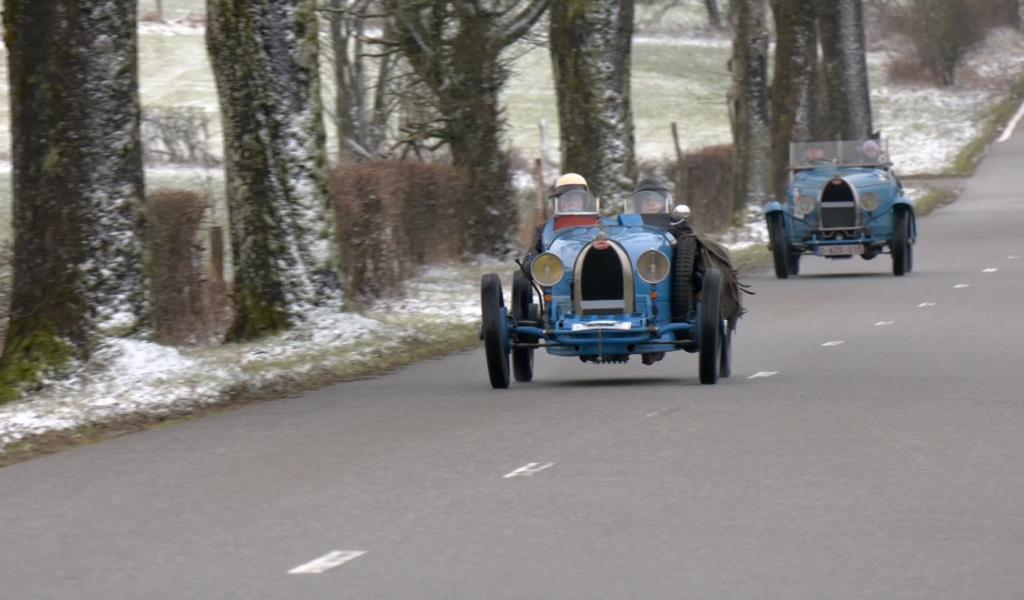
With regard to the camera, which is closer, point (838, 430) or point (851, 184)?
point (838, 430)

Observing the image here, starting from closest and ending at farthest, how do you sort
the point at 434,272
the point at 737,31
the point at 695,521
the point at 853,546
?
the point at 853,546
the point at 695,521
the point at 434,272
the point at 737,31

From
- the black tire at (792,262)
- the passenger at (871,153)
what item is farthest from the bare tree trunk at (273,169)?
the passenger at (871,153)

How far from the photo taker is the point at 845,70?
44.3 meters

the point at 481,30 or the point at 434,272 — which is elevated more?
the point at 481,30

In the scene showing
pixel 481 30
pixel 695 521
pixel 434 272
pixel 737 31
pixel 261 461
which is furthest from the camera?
pixel 737 31

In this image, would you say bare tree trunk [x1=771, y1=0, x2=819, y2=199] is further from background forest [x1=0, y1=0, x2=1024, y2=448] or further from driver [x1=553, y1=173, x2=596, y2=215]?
driver [x1=553, y1=173, x2=596, y2=215]

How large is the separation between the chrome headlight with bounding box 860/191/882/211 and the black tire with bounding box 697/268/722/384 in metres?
14.3

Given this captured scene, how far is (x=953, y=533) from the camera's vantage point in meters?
8.99

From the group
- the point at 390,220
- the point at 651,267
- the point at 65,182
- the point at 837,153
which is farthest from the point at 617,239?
the point at 837,153

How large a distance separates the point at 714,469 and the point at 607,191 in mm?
17976

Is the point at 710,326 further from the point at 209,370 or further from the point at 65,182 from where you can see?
the point at 65,182

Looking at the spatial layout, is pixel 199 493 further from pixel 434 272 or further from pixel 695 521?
pixel 434 272

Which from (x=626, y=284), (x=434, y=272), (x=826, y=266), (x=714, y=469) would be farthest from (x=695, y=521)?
(x=826, y=266)

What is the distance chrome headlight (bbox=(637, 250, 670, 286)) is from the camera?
15.5m
